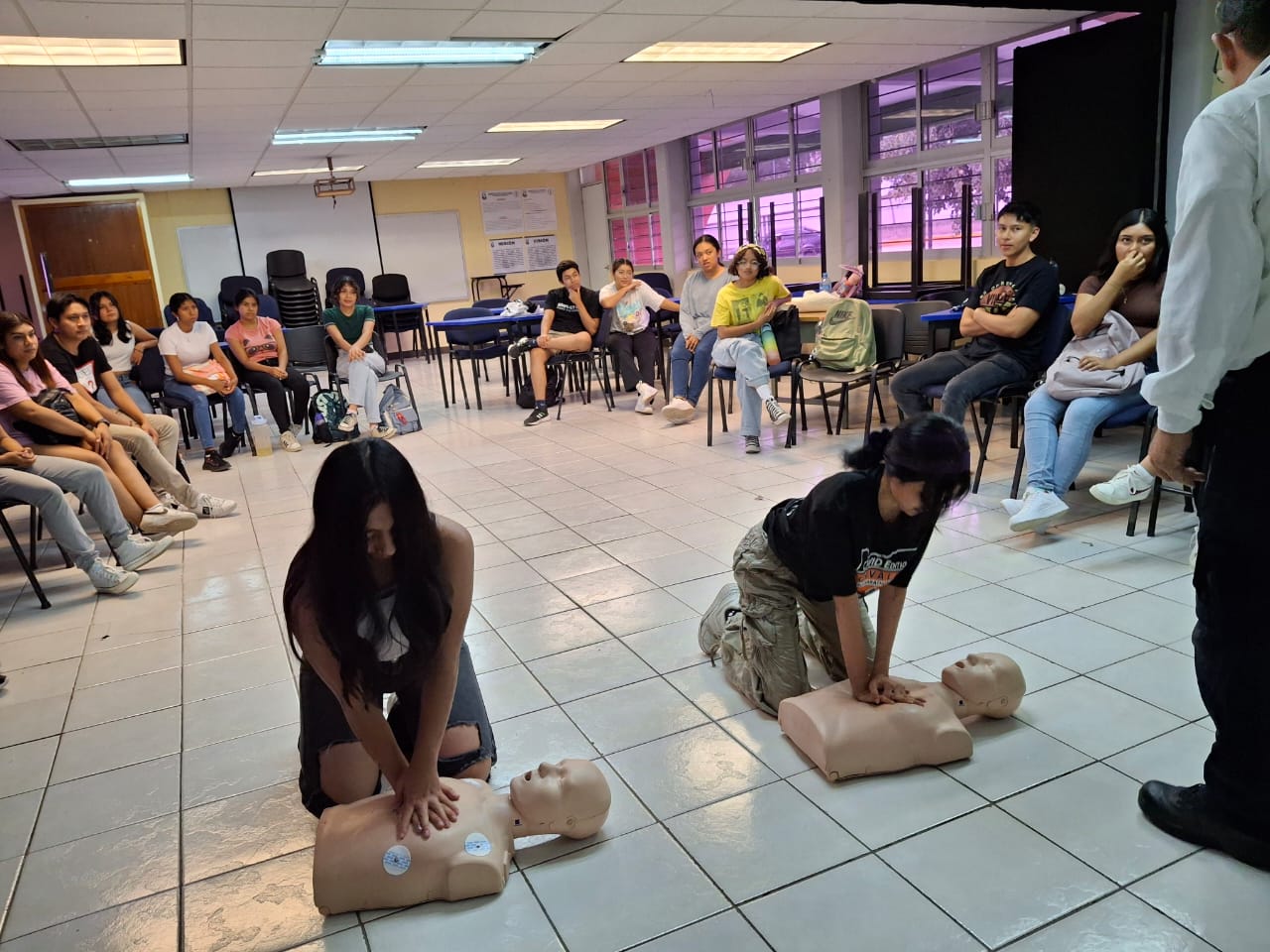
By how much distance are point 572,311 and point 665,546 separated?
372 cm

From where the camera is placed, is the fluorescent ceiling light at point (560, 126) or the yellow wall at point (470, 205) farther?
the yellow wall at point (470, 205)

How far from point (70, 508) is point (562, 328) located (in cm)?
397

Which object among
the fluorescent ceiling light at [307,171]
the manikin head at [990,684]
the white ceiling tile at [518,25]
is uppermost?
the white ceiling tile at [518,25]

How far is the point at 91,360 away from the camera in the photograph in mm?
4637

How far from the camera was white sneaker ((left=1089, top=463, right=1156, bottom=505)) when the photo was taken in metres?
3.22

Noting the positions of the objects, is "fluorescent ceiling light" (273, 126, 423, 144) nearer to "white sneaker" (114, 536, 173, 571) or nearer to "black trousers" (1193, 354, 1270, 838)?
"white sneaker" (114, 536, 173, 571)

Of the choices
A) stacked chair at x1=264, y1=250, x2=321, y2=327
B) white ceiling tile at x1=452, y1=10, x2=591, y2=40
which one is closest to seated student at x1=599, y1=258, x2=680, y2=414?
white ceiling tile at x1=452, y1=10, x2=591, y2=40

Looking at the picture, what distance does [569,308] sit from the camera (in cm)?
693

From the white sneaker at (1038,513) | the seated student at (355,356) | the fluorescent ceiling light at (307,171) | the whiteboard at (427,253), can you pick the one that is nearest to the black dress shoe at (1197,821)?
the white sneaker at (1038,513)

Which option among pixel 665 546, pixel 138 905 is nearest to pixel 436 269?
pixel 665 546

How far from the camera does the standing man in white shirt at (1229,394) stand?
143cm

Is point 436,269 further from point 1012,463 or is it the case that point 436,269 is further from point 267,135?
point 1012,463

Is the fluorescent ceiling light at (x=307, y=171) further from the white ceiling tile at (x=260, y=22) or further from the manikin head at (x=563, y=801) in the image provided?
the manikin head at (x=563, y=801)

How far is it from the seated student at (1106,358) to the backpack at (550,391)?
401 centimetres
